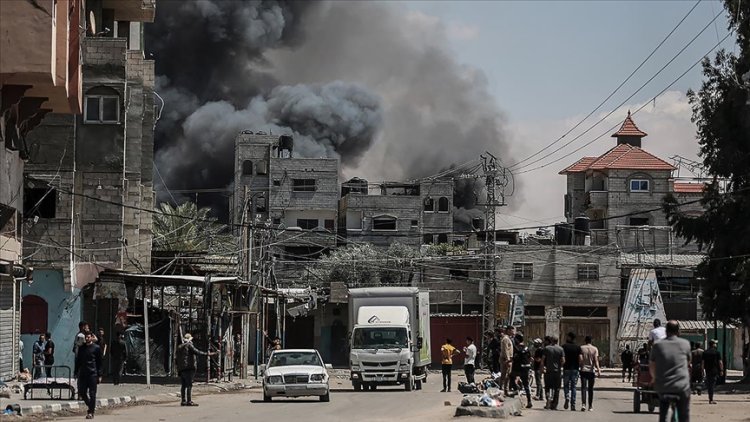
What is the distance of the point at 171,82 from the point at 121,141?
3470 inches

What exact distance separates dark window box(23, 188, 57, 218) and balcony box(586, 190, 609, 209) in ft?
231

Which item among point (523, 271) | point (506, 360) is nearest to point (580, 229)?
point (523, 271)

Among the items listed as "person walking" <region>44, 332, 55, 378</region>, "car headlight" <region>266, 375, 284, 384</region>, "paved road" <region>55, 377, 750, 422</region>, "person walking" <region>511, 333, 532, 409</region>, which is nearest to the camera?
"paved road" <region>55, 377, 750, 422</region>

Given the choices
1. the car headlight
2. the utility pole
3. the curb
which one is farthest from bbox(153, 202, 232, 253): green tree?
the car headlight

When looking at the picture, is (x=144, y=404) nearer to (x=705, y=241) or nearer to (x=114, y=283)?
(x=114, y=283)

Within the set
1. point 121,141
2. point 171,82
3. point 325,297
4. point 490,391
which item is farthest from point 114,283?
point 171,82

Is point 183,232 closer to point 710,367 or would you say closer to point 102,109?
point 102,109

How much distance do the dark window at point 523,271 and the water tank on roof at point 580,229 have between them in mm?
6109

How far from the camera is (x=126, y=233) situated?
48.0 metres

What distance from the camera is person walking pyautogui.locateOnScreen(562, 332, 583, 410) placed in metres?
29.6

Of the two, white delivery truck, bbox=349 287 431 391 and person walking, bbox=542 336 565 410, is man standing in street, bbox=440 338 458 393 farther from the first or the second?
person walking, bbox=542 336 565 410

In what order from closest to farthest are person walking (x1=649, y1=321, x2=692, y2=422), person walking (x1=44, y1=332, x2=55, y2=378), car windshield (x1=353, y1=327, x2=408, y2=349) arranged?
person walking (x1=649, y1=321, x2=692, y2=422) < person walking (x1=44, y1=332, x2=55, y2=378) < car windshield (x1=353, y1=327, x2=408, y2=349)

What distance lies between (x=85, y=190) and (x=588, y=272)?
49036 millimetres

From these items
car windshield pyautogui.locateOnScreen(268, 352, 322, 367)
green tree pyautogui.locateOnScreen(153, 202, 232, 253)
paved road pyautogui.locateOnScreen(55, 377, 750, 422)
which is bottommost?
paved road pyautogui.locateOnScreen(55, 377, 750, 422)
